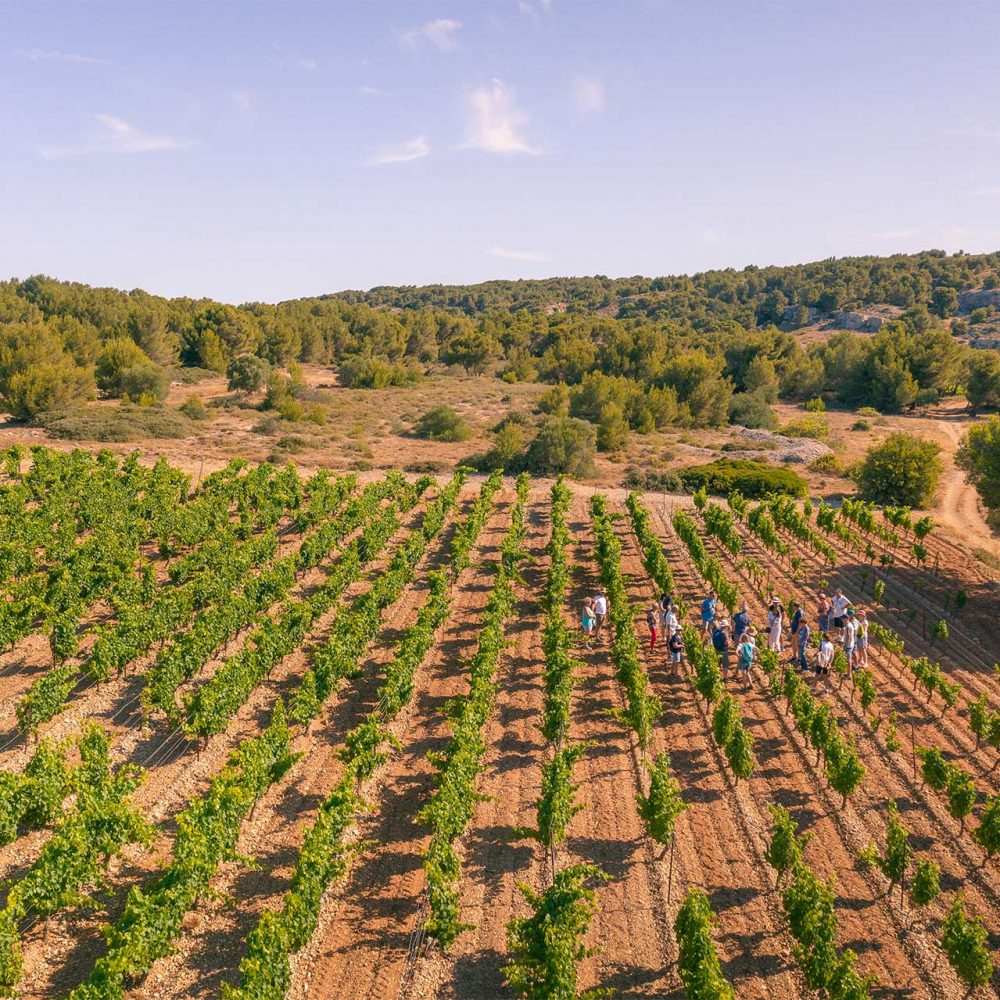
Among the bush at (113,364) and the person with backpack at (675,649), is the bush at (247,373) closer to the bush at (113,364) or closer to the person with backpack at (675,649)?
the bush at (113,364)

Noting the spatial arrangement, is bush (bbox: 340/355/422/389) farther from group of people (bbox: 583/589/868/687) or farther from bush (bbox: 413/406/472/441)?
group of people (bbox: 583/589/868/687)

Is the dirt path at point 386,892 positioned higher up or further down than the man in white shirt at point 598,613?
further down

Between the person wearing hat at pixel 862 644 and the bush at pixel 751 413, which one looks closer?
the person wearing hat at pixel 862 644

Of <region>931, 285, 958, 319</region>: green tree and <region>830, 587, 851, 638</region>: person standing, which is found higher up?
<region>931, 285, 958, 319</region>: green tree

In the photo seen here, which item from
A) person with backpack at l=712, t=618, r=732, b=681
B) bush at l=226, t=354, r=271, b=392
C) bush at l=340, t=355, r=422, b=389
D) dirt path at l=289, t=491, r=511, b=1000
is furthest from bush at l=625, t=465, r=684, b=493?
bush at l=340, t=355, r=422, b=389

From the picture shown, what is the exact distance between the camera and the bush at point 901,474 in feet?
111

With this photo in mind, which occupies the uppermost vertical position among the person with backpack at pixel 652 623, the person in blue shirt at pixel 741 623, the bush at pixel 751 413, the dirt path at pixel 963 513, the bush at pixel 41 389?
the bush at pixel 41 389

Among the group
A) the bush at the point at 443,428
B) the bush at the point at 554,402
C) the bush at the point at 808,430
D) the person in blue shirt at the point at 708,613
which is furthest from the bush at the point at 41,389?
the bush at the point at 808,430

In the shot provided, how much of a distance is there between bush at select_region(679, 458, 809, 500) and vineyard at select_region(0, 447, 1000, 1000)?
11819 millimetres

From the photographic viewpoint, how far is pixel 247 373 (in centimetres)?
5716

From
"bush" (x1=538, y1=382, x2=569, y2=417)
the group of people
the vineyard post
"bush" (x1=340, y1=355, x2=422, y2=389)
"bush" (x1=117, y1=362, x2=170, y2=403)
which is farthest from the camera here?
"bush" (x1=340, y1=355, x2=422, y2=389)

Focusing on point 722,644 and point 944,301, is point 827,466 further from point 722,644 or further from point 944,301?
point 944,301

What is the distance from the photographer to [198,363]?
71000 millimetres

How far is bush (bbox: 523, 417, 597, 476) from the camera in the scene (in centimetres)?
3891
